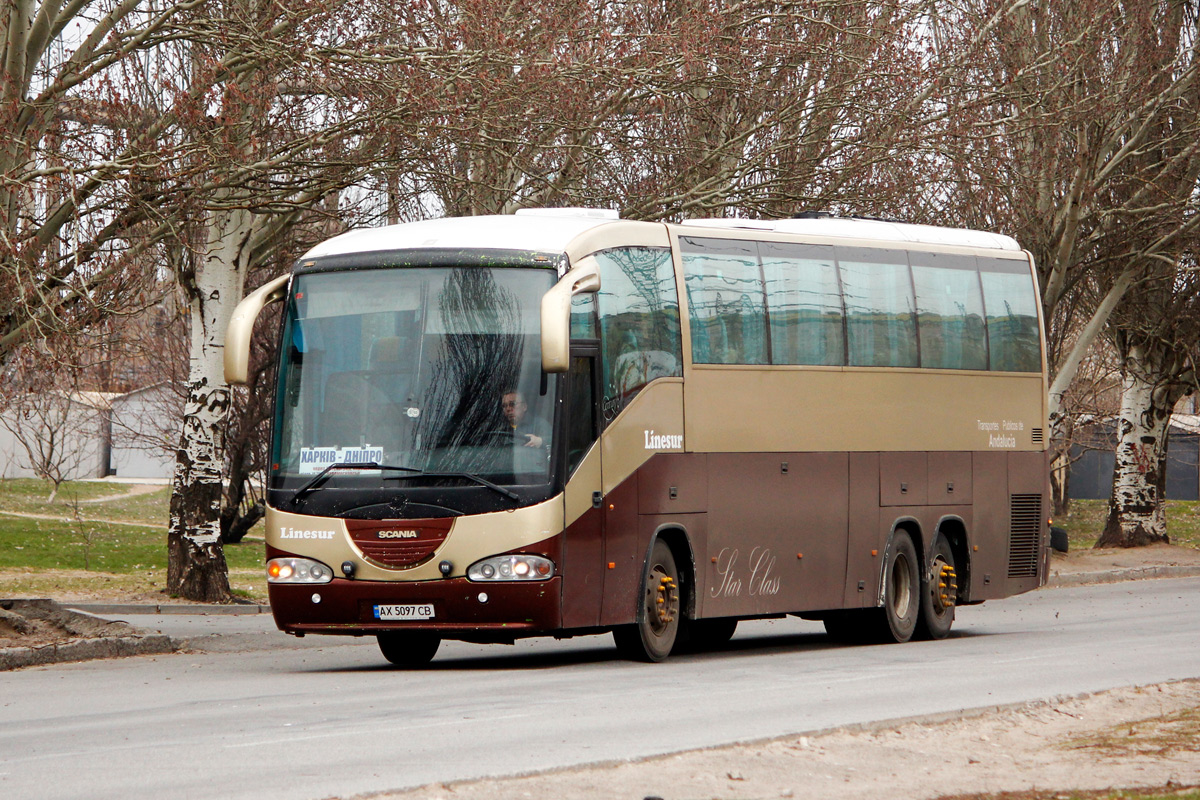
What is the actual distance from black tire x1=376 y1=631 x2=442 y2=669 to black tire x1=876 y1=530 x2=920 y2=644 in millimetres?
4848

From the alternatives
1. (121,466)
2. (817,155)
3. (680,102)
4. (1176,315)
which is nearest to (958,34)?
(817,155)

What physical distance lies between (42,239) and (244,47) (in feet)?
8.66

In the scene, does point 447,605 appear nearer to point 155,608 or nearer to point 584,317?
point 584,317

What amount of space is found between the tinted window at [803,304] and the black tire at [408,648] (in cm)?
402

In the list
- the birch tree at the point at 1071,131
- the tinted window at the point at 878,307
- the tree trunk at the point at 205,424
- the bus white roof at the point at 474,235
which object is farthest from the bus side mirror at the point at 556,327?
the birch tree at the point at 1071,131

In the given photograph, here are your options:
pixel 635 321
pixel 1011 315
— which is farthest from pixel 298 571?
pixel 1011 315

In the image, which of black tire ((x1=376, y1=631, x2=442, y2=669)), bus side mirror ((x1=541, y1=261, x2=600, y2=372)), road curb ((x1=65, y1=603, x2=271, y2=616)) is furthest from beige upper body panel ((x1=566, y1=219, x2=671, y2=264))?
road curb ((x1=65, y1=603, x2=271, y2=616))

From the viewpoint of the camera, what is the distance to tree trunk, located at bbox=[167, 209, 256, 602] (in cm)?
2261

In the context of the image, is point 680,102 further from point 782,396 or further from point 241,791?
point 241,791

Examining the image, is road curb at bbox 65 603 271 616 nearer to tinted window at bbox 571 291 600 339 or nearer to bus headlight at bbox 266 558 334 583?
bus headlight at bbox 266 558 334 583

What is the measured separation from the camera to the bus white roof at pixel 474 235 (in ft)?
46.9

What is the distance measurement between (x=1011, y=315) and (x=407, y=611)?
8462 millimetres

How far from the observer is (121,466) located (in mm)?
98375

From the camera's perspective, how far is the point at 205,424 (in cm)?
2267
